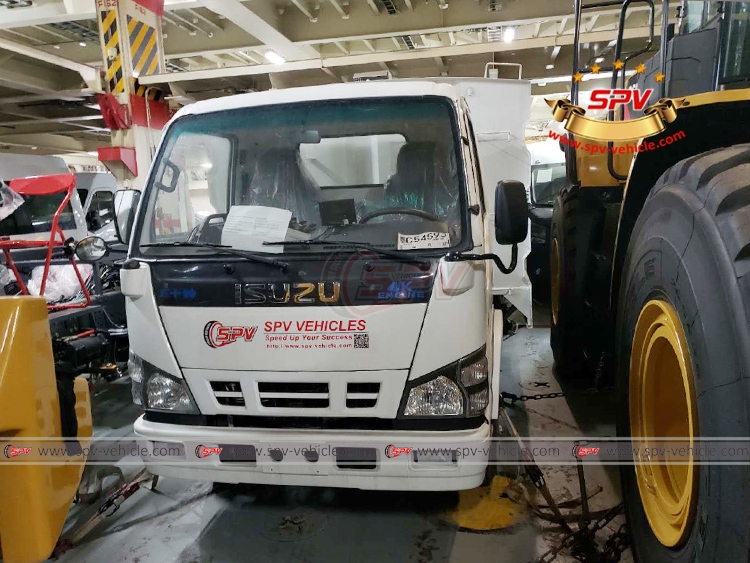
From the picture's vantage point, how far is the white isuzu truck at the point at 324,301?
2219mm

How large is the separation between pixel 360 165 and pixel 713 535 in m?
2.32

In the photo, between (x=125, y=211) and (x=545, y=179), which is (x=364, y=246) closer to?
(x=125, y=211)

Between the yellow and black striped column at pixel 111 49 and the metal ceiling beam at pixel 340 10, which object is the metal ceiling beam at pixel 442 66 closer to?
the metal ceiling beam at pixel 340 10

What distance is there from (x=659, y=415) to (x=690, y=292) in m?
0.74

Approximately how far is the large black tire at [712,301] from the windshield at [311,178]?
2.88 feet

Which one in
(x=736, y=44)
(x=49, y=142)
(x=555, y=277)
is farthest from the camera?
(x=49, y=142)

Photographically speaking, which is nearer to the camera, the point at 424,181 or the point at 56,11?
the point at 424,181

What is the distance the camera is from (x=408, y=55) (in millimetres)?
5367

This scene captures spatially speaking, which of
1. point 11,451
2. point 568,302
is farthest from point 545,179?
point 11,451

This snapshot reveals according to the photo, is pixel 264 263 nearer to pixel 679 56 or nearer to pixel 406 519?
pixel 406 519

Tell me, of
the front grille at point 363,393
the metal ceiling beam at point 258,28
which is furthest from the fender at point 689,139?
the metal ceiling beam at point 258,28

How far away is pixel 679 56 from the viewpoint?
257 cm

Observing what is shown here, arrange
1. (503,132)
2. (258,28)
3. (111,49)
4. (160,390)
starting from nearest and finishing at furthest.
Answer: (160,390)
(503,132)
(111,49)
(258,28)

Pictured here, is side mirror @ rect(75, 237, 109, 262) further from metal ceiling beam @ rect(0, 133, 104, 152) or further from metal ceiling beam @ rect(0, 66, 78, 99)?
metal ceiling beam @ rect(0, 133, 104, 152)
